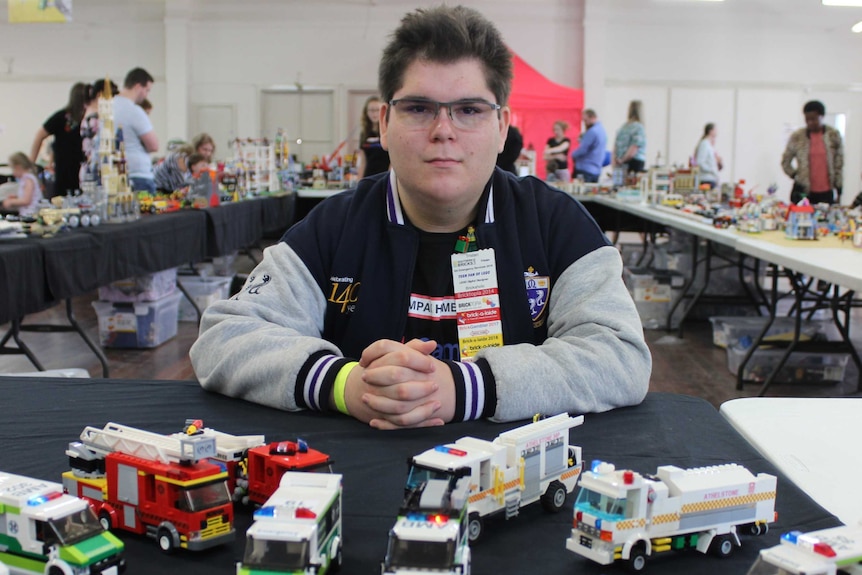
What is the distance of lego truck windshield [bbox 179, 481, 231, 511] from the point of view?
0.85 meters

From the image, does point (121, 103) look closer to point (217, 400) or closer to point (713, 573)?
point (217, 400)

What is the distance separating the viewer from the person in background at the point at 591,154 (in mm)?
9664

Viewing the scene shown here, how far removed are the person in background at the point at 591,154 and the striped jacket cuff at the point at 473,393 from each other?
856 cm

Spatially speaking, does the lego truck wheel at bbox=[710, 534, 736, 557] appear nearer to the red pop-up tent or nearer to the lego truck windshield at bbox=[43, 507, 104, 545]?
the lego truck windshield at bbox=[43, 507, 104, 545]

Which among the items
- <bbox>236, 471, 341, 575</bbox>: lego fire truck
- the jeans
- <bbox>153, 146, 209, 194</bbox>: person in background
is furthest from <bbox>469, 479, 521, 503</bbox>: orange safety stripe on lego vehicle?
<bbox>153, 146, 209, 194</bbox>: person in background

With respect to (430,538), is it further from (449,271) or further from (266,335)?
(449,271)

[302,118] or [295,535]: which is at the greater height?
[302,118]

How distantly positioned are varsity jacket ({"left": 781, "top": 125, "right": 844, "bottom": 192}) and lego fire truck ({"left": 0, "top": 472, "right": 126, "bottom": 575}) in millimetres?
8107

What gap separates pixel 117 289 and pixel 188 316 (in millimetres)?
1104

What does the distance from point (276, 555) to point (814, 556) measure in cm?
48

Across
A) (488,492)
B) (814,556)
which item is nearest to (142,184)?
(488,492)

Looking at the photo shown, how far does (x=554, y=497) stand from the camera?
0.98 meters

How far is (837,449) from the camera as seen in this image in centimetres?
126

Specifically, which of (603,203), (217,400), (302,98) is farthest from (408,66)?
(302,98)
